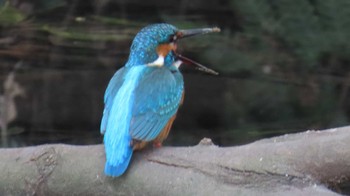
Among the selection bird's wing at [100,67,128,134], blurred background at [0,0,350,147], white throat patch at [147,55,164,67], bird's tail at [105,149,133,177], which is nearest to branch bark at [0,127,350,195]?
bird's tail at [105,149,133,177]

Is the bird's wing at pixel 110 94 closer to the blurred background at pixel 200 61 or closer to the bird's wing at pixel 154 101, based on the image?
the bird's wing at pixel 154 101

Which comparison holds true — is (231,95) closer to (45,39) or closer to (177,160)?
(45,39)

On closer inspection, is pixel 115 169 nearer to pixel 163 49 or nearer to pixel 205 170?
pixel 205 170

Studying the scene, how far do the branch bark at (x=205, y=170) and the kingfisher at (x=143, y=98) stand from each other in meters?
0.04

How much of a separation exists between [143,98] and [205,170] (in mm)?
404

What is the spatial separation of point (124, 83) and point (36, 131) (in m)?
1.62


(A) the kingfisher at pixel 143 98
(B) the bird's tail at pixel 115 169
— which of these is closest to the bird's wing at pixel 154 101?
(A) the kingfisher at pixel 143 98

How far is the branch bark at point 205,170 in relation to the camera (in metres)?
2.36

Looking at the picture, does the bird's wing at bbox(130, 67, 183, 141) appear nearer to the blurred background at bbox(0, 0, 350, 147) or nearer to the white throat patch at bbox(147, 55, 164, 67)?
the white throat patch at bbox(147, 55, 164, 67)

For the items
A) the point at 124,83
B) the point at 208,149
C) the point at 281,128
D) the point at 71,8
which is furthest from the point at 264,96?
the point at 208,149

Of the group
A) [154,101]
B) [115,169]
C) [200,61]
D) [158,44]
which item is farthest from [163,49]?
[200,61]

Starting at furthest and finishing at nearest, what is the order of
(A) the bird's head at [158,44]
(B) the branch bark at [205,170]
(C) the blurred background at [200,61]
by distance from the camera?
(C) the blurred background at [200,61] < (A) the bird's head at [158,44] < (B) the branch bark at [205,170]

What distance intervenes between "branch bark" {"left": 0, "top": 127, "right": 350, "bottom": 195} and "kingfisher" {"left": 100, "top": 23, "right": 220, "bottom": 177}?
0.04 m

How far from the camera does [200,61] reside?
399 centimetres
